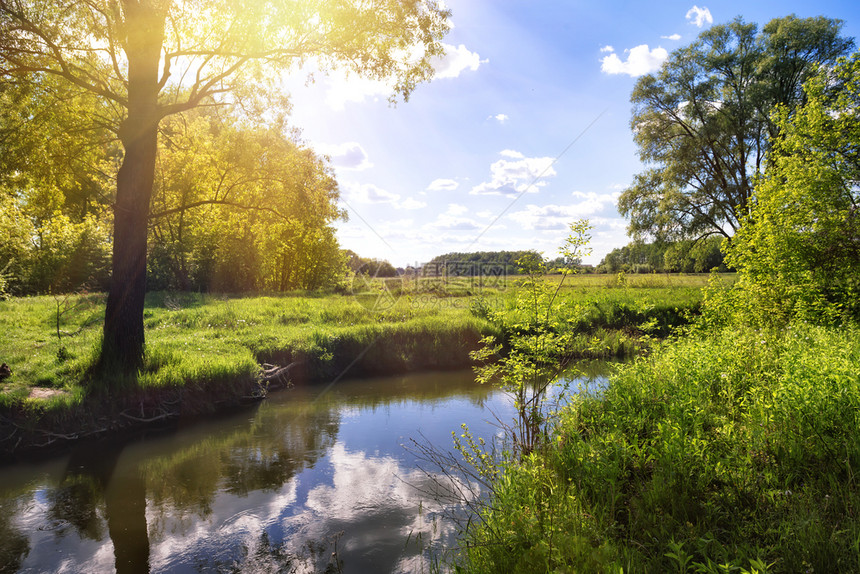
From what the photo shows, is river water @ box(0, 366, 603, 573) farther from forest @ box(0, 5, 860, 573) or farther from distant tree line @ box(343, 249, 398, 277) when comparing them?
distant tree line @ box(343, 249, 398, 277)

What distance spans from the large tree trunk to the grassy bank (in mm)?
8516

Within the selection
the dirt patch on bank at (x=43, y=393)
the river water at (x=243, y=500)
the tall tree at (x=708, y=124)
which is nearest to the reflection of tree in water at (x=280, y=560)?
the river water at (x=243, y=500)

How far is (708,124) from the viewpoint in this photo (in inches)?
975

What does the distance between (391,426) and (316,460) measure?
2226 mm

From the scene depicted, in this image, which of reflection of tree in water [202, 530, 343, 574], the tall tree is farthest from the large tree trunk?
the tall tree

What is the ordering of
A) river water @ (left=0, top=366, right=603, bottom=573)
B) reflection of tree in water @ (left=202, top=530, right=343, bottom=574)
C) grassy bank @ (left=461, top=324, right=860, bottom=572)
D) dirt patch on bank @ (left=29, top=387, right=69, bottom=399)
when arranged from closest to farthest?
grassy bank @ (left=461, top=324, right=860, bottom=572), reflection of tree in water @ (left=202, top=530, right=343, bottom=574), river water @ (left=0, top=366, right=603, bottom=573), dirt patch on bank @ (left=29, top=387, right=69, bottom=399)

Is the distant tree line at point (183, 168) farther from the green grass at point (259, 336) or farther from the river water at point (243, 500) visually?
the river water at point (243, 500)

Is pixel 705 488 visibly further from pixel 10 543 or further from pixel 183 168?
pixel 183 168

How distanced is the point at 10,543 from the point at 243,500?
8.56 feet

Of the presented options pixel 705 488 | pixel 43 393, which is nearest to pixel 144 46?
pixel 43 393

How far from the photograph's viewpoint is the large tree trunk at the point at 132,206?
944 centimetres

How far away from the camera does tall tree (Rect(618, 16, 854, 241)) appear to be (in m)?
23.2

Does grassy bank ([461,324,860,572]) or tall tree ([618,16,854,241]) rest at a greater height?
tall tree ([618,16,854,241])

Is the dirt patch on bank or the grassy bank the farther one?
the dirt patch on bank
